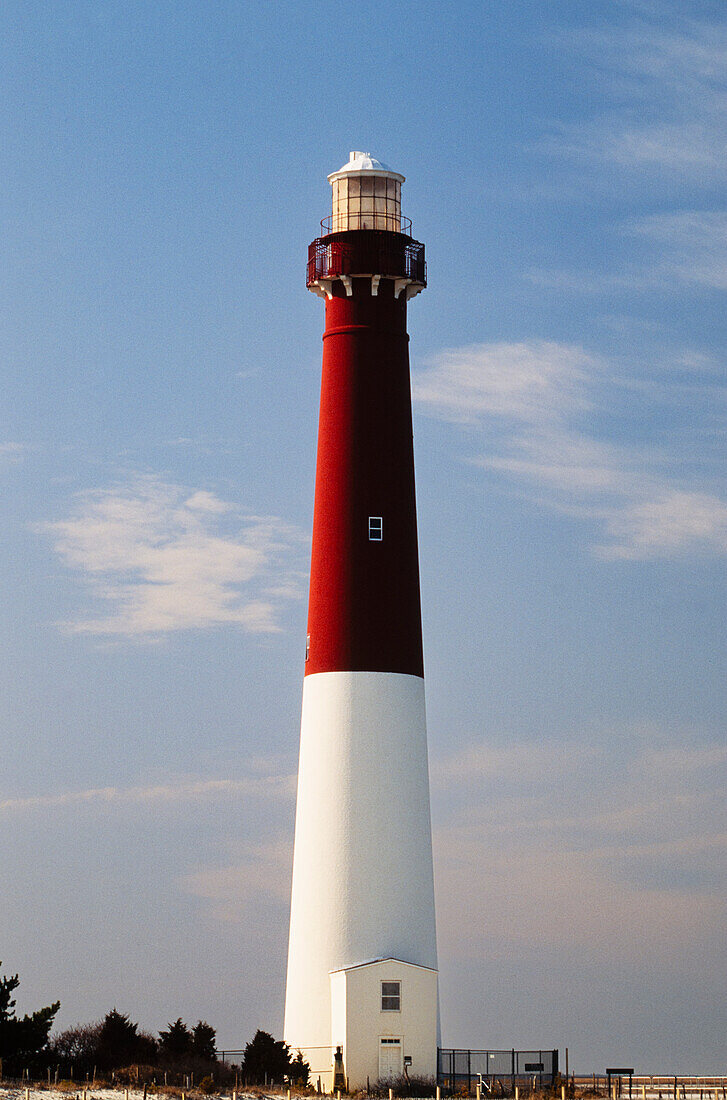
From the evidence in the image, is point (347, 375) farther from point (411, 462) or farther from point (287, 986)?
point (287, 986)

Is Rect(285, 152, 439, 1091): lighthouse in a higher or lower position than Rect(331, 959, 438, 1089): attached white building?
higher

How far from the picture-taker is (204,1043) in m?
51.7

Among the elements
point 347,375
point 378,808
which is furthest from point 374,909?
point 347,375

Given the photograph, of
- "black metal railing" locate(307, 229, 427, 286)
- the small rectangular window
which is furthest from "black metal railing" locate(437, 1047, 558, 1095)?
"black metal railing" locate(307, 229, 427, 286)

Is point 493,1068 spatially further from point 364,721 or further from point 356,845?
point 364,721

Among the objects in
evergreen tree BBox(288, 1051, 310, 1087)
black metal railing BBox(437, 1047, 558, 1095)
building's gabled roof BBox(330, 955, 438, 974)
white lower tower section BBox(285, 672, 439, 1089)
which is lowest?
evergreen tree BBox(288, 1051, 310, 1087)

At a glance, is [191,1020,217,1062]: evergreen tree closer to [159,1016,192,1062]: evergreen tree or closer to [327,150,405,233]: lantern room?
[159,1016,192,1062]: evergreen tree

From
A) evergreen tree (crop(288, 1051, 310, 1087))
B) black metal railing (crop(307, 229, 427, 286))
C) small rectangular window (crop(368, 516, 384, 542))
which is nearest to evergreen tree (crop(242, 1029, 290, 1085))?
evergreen tree (crop(288, 1051, 310, 1087))

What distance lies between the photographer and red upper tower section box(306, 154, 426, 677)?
52000 mm

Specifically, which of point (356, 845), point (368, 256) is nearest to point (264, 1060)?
point (356, 845)

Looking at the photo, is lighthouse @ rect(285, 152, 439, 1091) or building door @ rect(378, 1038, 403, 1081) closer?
building door @ rect(378, 1038, 403, 1081)

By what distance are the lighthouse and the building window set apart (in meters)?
0.04

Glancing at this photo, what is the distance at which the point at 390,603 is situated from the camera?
52094 millimetres

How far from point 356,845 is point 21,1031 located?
9.88 m
